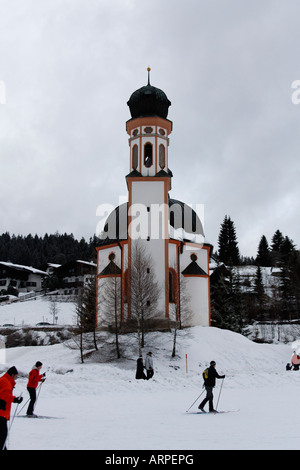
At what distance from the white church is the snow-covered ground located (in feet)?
17.7

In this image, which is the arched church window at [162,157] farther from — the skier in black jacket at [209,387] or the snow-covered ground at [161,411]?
the skier in black jacket at [209,387]

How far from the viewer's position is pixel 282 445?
754 centimetres

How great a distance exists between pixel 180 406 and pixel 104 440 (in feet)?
17.8

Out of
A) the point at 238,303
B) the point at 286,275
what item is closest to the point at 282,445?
the point at 238,303

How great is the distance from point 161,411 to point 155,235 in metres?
21.1

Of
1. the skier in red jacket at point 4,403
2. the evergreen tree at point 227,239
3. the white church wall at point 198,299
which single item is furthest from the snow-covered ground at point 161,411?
the evergreen tree at point 227,239

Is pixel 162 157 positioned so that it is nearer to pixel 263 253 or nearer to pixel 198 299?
pixel 198 299

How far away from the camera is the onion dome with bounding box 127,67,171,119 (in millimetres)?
35906

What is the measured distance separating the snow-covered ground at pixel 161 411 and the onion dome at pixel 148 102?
18.4 meters

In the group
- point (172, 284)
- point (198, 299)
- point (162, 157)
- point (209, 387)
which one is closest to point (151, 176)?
point (162, 157)

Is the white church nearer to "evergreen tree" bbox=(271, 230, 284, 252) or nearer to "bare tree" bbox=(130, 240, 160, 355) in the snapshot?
"bare tree" bbox=(130, 240, 160, 355)

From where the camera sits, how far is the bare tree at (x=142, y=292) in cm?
2828

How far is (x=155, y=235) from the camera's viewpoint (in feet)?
107
